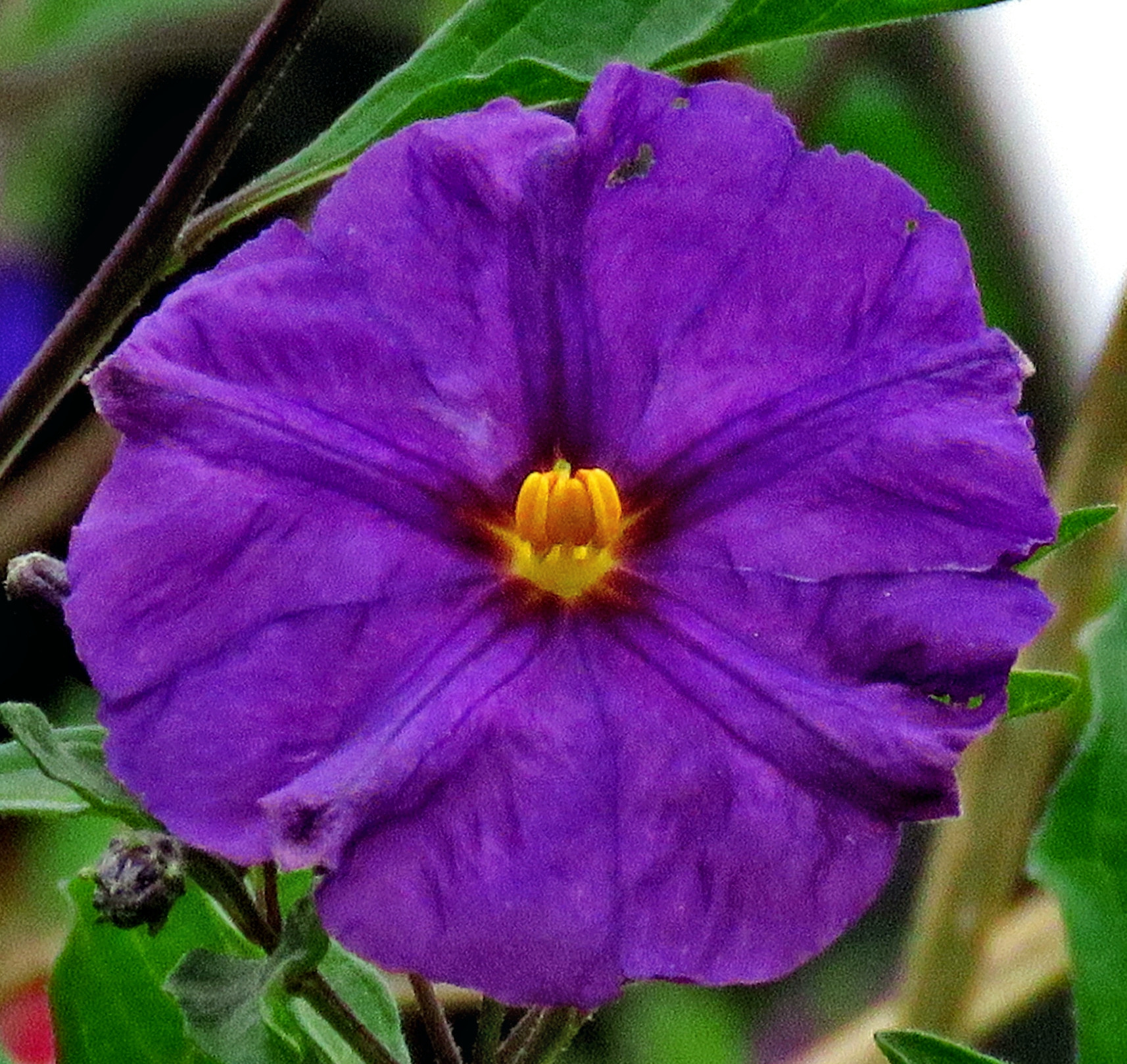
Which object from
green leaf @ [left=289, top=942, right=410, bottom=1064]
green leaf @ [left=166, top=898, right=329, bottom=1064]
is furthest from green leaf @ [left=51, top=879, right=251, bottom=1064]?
green leaf @ [left=166, top=898, right=329, bottom=1064]

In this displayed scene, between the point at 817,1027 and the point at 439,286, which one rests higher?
the point at 439,286

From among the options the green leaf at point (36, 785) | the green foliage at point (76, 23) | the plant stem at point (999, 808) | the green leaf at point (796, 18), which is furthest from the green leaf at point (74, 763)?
the green foliage at point (76, 23)

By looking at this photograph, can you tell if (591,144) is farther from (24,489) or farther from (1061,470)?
(24,489)

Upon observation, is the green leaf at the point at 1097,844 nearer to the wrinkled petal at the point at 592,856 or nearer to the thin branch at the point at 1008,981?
the wrinkled petal at the point at 592,856

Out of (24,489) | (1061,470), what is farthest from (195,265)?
(1061,470)

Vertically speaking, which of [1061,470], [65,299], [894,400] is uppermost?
[894,400]
